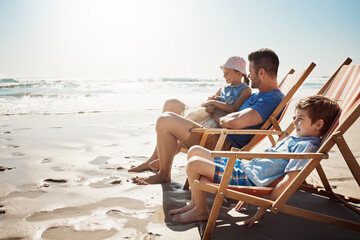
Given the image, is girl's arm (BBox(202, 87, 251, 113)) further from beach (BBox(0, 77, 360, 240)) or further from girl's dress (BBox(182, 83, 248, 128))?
beach (BBox(0, 77, 360, 240))

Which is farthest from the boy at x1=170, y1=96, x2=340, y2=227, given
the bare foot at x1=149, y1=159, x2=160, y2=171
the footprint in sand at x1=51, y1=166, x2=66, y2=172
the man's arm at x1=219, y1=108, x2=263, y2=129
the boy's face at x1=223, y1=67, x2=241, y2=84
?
the footprint in sand at x1=51, y1=166, x2=66, y2=172

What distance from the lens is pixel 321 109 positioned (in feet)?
7.19

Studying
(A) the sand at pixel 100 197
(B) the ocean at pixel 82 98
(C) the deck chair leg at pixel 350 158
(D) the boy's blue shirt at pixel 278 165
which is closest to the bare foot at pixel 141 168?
(A) the sand at pixel 100 197

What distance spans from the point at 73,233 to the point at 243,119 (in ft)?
6.24

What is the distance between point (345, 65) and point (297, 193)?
1.48 meters

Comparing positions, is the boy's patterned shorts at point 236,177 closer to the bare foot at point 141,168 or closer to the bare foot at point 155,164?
the bare foot at point 155,164

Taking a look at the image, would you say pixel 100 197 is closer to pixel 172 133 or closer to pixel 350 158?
pixel 172 133

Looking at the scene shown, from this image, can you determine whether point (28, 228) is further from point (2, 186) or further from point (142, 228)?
point (2, 186)

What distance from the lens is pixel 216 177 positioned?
2.20m

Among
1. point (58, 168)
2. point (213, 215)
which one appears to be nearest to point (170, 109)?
point (58, 168)

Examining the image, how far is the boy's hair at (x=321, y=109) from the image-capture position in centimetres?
216

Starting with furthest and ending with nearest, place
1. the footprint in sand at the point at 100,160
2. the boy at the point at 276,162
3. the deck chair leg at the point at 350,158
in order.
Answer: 1. the footprint in sand at the point at 100,160
2. the boy at the point at 276,162
3. the deck chair leg at the point at 350,158

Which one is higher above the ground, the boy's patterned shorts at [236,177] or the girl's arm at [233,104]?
the girl's arm at [233,104]

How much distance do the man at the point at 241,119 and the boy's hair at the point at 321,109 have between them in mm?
920
